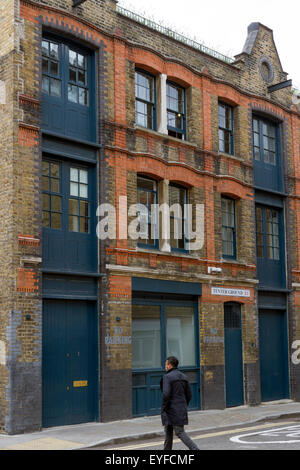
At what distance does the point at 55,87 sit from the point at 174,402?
888 cm

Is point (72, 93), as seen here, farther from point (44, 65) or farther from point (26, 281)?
point (26, 281)

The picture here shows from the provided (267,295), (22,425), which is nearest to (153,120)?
→ (267,295)

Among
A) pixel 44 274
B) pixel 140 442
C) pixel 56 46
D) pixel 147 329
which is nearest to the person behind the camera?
pixel 140 442

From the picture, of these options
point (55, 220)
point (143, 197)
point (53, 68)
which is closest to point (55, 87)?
point (53, 68)

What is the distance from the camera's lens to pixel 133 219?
17.1 meters

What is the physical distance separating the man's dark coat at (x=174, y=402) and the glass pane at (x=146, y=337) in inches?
265

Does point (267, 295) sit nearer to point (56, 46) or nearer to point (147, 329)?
point (147, 329)

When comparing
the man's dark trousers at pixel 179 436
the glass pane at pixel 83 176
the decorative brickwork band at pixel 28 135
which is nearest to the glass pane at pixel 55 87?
the decorative brickwork band at pixel 28 135

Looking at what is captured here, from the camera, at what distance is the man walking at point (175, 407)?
9.98 meters

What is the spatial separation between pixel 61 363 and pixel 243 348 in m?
7.14

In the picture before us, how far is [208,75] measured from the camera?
19984mm

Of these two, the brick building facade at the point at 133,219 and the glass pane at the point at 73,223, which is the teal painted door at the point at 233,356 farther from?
the glass pane at the point at 73,223

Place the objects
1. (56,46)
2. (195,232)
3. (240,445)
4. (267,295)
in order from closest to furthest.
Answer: (240,445) < (56,46) < (195,232) < (267,295)

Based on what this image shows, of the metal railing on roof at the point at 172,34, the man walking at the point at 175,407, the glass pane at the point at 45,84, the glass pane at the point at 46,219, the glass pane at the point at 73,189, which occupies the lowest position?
the man walking at the point at 175,407
